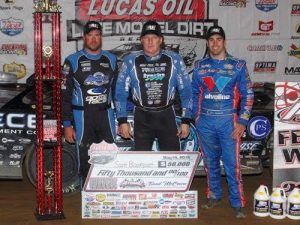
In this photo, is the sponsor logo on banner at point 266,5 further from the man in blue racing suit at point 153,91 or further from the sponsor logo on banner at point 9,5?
the man in blue racing suit at point 153,91

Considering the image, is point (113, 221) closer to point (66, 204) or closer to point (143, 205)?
point (143, 205)

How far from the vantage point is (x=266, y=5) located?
10.3m

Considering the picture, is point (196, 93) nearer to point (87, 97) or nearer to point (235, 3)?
point (87, 97)

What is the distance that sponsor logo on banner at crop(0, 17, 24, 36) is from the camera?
988cm

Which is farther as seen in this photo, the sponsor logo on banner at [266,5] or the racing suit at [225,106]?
the sponsor logo on banner at [266,5]

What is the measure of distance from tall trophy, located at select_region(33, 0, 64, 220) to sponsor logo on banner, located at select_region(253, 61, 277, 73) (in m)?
5.87

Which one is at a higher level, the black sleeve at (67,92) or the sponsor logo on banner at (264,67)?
the sponsor logo on banner at (264,67)

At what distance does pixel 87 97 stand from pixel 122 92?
353 mm

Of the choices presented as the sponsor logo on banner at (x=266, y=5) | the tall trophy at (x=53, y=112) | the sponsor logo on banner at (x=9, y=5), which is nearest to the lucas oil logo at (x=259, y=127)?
the tall trophy at (x=53, y=112)

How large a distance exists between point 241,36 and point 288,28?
898 mm

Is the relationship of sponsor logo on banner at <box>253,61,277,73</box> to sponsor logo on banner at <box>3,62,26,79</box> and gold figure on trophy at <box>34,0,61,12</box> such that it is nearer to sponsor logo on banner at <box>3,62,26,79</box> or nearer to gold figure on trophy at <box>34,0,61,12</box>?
sponsor logo on banner at <box>3,62,26,79</box>

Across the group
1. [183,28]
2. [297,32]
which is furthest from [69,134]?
[297,32]

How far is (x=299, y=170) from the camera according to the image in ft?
19.2

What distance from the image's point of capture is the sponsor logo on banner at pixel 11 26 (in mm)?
9875
